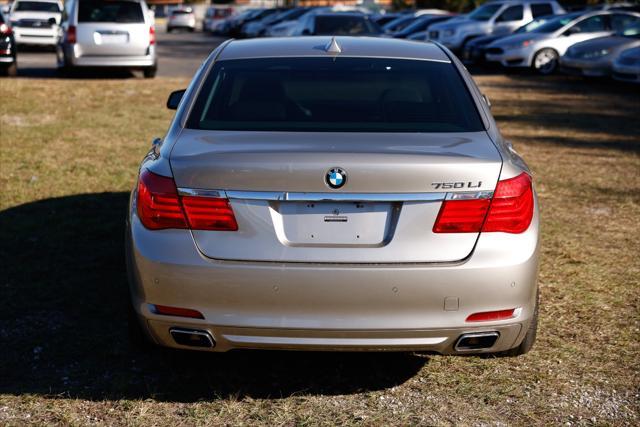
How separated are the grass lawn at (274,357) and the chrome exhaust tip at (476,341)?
318 mm

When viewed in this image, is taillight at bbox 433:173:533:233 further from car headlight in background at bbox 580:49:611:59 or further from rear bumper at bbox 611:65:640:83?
car headlight in background at bbox 580:49:611:59

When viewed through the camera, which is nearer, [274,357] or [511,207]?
[511,207]

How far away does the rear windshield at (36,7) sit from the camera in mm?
30452

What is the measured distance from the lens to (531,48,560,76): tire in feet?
77.2

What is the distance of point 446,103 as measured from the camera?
4.83 metres

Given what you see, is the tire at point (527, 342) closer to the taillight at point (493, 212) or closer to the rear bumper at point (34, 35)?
the taillight at point (493, 212)

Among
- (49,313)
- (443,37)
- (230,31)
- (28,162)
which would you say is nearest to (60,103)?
(28,162)

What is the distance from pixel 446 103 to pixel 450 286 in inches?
48.7

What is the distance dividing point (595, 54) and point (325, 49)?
54.6 feet

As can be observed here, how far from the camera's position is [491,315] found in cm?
404

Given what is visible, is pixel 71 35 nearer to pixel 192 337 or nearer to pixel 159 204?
pixel 159 204

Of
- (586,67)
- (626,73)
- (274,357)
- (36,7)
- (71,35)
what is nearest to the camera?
(274,357)

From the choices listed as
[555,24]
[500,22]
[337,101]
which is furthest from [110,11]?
[337,101]

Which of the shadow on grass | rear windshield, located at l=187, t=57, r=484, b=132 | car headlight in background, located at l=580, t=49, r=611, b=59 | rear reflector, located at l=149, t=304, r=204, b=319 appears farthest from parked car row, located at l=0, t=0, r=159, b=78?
rear reflector, located at l=149, t=304, r=204, b=319
